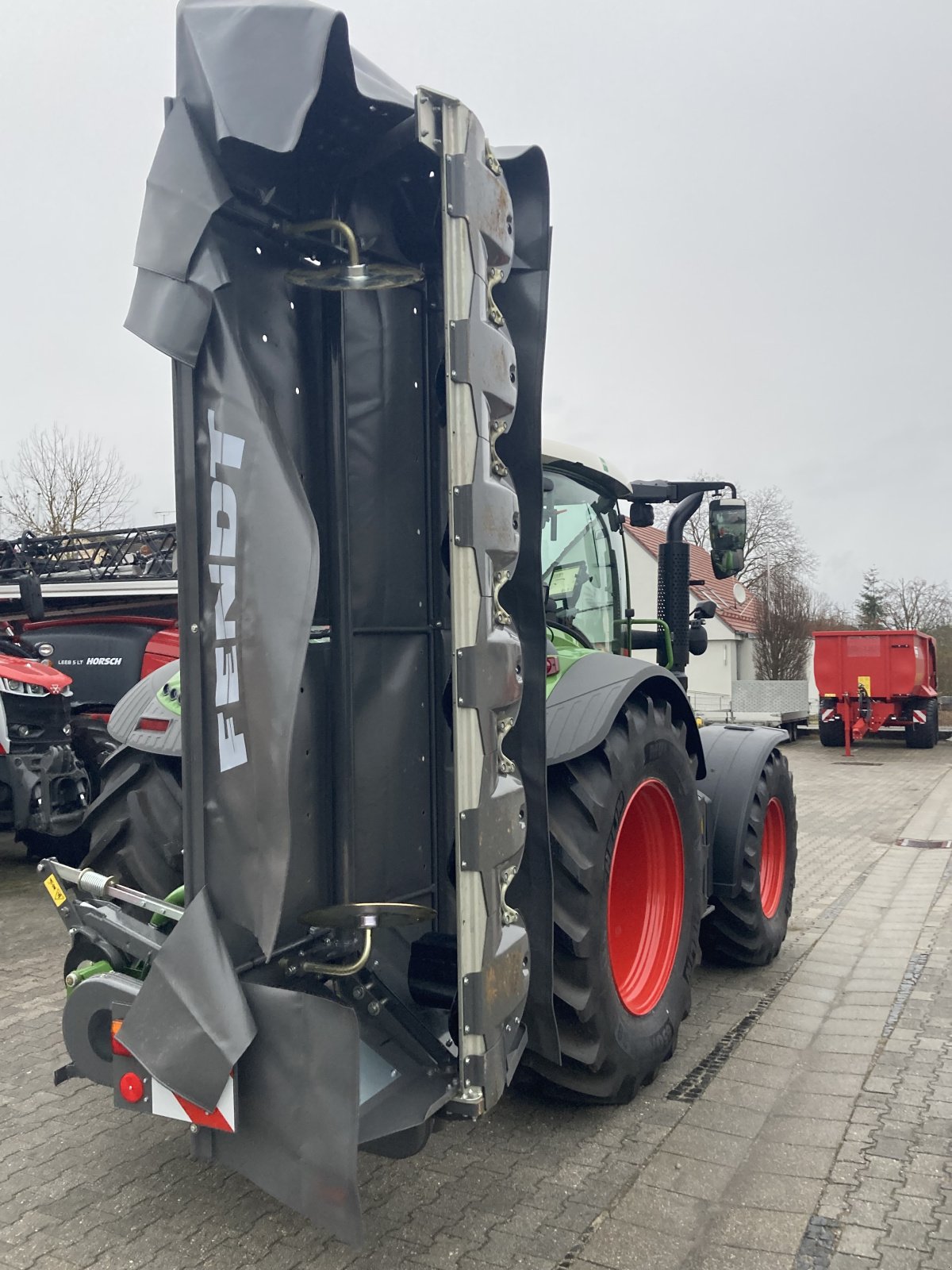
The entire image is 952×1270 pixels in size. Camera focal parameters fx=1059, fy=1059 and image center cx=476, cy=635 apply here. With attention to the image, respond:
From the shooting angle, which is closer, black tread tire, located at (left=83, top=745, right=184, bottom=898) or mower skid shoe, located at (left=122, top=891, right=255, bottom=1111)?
mower skid shoe, located at (left=122, top=891, right=255, bottom=1111)

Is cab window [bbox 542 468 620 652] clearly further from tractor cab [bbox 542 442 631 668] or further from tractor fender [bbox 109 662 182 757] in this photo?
tractor fender [bbox 109 662 182 757]

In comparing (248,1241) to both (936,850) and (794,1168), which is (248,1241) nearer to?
(794,1168)

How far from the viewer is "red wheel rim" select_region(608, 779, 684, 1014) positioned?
12.1 feet

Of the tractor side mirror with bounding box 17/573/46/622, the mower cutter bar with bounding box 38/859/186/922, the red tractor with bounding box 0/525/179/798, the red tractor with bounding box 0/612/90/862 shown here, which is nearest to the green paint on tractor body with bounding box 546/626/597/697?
the mower cutter bar with bounding box 38/859/186/922

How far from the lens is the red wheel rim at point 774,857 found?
17.3 ft

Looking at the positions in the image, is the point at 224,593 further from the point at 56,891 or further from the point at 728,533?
the point at 728,533

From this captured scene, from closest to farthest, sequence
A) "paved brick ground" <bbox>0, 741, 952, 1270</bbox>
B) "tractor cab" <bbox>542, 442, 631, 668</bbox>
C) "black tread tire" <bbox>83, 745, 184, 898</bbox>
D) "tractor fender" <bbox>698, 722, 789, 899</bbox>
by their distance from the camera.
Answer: "paved brick ground" <bbox>0, 741, 952, 1270</bbox> → "black tread tire" <bbox>83, 745, 184, 898</bbox> → "tractor cab" <bbox>542, 442, 631, 668</bbox> → "tractor fender" <bbox>698, 722, 789, 899</bbox>

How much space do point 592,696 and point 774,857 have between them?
258cm

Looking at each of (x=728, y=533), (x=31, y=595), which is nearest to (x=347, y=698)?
(x=728, y=533)

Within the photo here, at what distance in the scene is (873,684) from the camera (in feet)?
65.1

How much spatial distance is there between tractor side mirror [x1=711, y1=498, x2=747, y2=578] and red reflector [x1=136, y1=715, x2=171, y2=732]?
2.66 metres

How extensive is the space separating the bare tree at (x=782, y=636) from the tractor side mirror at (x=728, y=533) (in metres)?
25.4

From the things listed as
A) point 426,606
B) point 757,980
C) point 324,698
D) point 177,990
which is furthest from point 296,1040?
point 757,980

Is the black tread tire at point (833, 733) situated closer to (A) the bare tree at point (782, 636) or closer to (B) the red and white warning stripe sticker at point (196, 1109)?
(A) the bare tree at point (782, 636)
